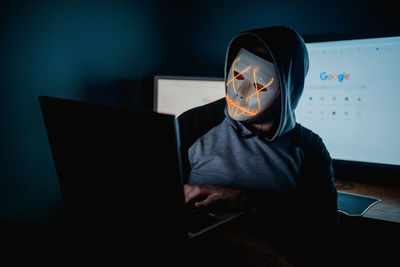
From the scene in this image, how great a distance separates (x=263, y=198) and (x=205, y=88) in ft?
2.17

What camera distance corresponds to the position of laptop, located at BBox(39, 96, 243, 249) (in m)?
0.56

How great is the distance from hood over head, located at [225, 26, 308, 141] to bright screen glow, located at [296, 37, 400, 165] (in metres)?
0.20

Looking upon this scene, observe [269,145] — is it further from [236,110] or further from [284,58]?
[284,58]

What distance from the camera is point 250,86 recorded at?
1102mm

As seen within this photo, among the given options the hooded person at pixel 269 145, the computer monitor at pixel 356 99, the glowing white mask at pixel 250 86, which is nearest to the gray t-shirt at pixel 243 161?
the hooded person at pixel 269 145

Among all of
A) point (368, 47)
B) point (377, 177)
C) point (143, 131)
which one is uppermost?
point (368, 47)

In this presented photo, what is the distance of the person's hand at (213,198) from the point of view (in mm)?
848

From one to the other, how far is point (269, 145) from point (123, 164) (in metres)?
0.67

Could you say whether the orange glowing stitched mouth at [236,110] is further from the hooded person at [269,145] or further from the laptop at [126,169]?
the laptop at [126,169]

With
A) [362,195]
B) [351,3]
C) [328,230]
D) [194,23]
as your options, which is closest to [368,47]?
[351,3]

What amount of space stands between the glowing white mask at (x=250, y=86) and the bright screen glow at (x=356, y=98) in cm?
34

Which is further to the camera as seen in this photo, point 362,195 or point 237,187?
point 362,195

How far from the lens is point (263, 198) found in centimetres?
111

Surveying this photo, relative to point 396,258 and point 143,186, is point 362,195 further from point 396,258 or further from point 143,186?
point 143,186
